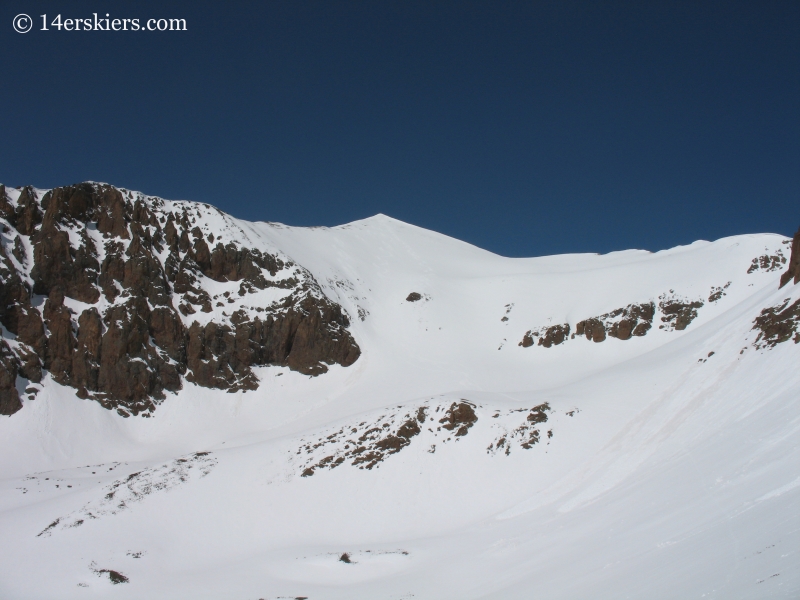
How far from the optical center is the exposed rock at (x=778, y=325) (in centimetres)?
2805

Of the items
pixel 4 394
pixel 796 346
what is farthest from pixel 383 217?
pixel 796 346

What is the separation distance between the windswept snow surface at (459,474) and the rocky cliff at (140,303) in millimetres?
2776

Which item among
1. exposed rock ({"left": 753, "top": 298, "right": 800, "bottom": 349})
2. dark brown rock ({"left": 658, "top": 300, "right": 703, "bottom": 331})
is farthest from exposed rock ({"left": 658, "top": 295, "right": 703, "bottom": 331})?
exposed rock ({"left": 753, "top": 298, "right": 800, "bottom": 349})

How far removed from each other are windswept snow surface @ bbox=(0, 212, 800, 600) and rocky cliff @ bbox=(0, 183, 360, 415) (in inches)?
109

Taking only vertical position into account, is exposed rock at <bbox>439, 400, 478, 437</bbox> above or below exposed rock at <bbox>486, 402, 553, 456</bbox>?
above

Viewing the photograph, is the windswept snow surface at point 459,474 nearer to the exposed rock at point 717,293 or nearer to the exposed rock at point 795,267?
the exposed rock at point 717,293

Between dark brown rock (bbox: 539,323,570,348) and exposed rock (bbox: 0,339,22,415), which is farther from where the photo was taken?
dark brown rock (bbox: 539,323,570,348)

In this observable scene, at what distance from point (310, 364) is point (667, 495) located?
47.5 m

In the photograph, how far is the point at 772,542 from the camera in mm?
11492

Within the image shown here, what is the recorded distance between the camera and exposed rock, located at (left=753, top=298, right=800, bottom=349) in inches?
1104

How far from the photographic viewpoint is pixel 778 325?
95.7 ft

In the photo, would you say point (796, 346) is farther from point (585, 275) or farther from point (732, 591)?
point (585, 275)

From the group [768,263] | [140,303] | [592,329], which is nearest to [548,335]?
[592,329]

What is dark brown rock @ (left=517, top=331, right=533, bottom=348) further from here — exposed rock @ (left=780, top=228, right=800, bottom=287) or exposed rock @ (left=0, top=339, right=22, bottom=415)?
exposed rock @ (left=0, top=339, right=22, bottom=415)
